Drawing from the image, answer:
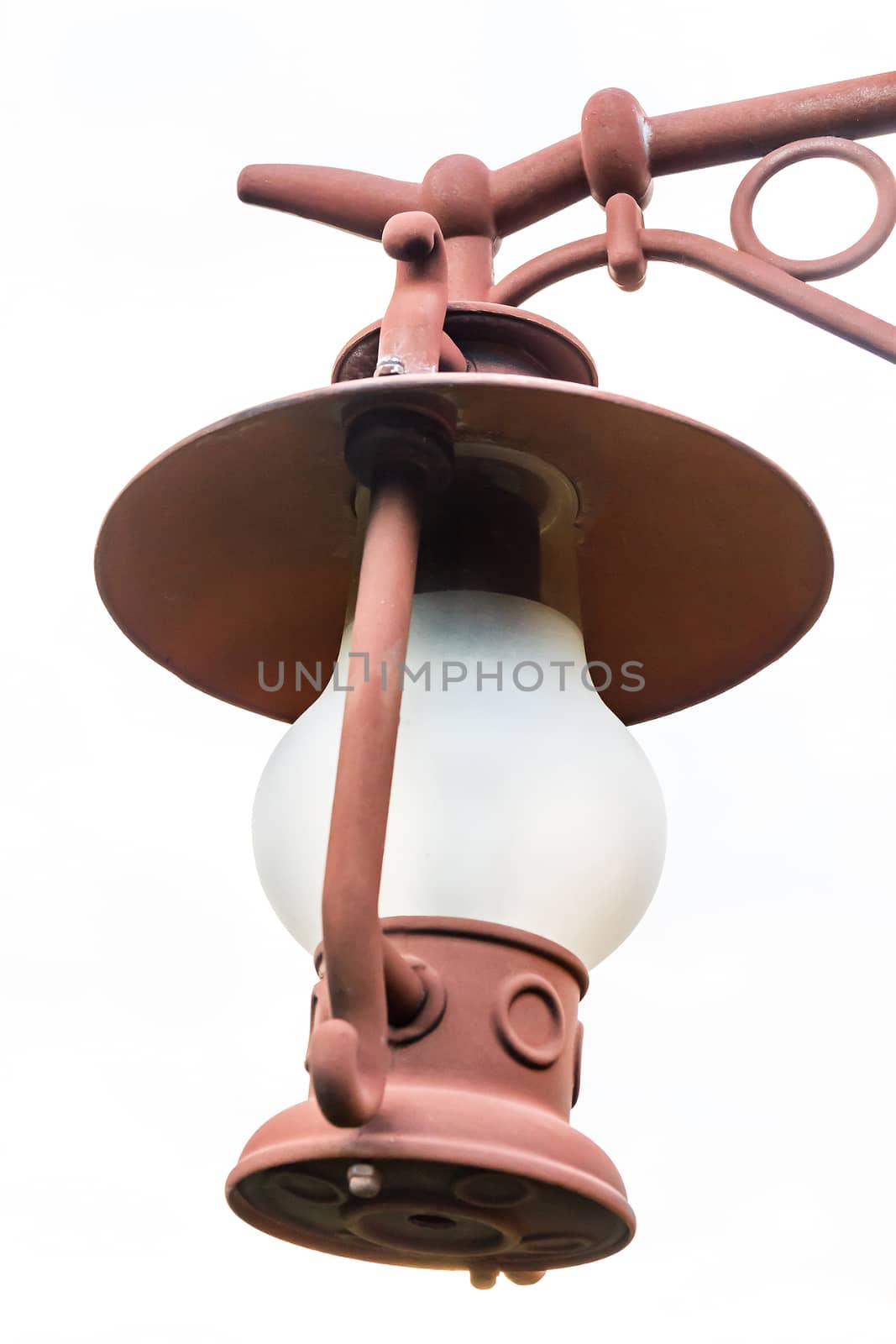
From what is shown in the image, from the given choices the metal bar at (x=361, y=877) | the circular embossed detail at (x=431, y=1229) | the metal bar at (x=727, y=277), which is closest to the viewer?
the metal bar at (x=361, y=877)

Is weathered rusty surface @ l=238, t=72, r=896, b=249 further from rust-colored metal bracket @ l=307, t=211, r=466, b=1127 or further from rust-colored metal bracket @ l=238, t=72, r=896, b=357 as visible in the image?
rust-colored metal bracket @ l=307, t=211, r=466, b=1127

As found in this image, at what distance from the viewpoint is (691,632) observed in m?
1.00

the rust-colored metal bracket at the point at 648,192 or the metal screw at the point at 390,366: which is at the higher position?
the rust-colored metal bracket at the point at 648,192

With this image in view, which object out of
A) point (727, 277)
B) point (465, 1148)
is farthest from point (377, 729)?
point (727, 277)

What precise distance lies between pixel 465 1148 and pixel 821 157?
62cm

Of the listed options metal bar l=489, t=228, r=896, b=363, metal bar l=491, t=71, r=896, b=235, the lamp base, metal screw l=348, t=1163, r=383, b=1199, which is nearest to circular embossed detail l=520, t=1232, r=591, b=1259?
the lamp base

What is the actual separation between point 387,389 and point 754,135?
1.24ft

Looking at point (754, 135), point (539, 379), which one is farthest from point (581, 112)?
point (539, 379)

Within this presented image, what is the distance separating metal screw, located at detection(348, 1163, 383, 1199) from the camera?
0.69m

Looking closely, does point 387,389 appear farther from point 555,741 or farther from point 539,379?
point 555,741

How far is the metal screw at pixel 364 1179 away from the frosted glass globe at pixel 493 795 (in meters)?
0.13

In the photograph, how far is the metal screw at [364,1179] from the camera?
2.25 ft

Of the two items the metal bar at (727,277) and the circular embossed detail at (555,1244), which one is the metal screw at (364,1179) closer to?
the circular embossed detail at (555,1244)

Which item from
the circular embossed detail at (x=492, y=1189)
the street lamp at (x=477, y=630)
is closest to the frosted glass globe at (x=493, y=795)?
the street lamp at (x=477, y=630)
